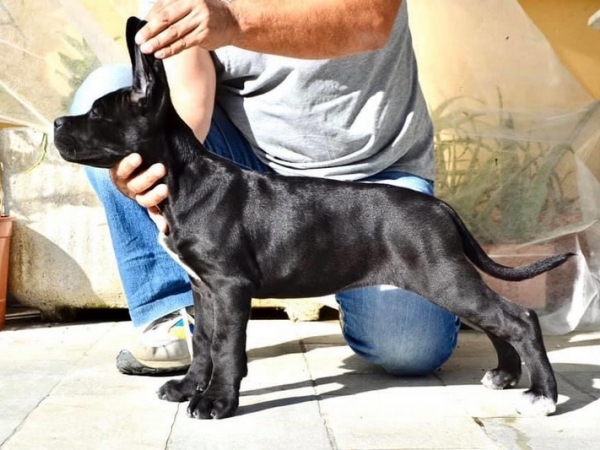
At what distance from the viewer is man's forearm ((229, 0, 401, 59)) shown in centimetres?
229

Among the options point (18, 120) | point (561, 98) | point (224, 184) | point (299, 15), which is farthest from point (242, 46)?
point (561, 98)

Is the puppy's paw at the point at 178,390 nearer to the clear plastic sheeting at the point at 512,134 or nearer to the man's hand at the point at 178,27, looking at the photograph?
the man's hand at the point at 178,27

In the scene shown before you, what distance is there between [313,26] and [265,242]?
0.59 meters

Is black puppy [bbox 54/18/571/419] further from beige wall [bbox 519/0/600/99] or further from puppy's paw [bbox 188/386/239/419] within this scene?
beige wall [bbox 519/0/600/99]

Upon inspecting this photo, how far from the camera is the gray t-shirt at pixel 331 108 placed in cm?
303

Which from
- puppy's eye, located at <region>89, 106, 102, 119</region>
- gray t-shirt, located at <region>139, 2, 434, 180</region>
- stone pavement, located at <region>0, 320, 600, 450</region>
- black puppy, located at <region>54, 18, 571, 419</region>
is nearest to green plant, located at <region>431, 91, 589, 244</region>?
stone pavement, located at <region>0, 320, 600, 450</region>

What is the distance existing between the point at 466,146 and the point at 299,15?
167cm

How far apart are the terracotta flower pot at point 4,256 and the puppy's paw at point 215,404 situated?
1.70 m

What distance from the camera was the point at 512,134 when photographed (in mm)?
3877

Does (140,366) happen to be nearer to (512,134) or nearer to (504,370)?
(504,370)

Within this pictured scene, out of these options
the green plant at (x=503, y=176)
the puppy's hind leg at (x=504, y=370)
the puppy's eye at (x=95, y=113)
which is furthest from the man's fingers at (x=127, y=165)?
the green plant at (x=503, y=176)

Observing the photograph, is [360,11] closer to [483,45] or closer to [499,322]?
[499,322]

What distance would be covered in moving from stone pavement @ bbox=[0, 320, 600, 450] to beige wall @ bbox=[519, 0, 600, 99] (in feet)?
4.71

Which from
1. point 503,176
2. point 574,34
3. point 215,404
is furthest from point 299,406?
point 574,34
